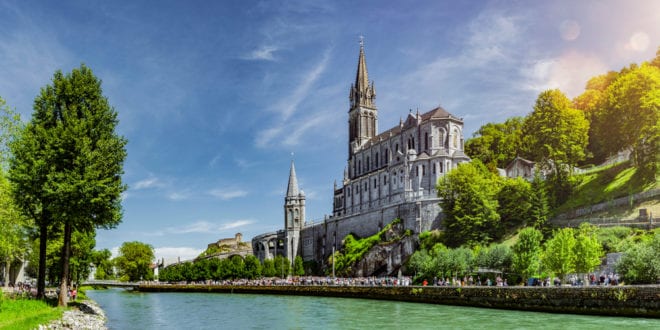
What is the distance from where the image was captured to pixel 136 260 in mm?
110625

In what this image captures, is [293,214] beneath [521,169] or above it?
beneath

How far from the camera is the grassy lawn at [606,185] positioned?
177 feet

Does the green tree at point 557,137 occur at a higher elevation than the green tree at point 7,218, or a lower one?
higher

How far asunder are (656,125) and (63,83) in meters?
46.5

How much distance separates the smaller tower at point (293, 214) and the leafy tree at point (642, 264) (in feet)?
224

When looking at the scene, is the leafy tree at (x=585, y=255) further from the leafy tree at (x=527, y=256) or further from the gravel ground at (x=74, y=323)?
the gravel ground at (x=74, y=323)

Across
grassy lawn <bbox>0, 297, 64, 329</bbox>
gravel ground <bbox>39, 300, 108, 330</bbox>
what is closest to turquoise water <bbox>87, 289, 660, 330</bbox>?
gravel ground <bbox>39, 300, 108, 330</bbox>

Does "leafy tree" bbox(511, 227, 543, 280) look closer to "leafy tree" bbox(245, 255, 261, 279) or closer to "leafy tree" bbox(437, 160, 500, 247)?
"leafy tree" bbox(437, 160, 500, 247)

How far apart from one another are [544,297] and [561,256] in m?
7.66

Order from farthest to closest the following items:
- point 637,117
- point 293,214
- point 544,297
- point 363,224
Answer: point 293,214
point 363,224
point 637,117
point 544,297

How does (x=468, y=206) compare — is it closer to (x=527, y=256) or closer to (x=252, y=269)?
(x=527, y=256)

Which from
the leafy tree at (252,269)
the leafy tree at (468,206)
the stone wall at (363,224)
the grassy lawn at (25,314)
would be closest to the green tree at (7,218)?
the grassy lawn at (25,314)

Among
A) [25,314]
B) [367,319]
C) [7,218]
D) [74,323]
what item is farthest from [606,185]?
[25,314]

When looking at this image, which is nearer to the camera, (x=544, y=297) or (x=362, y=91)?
(x=544, y=297)
